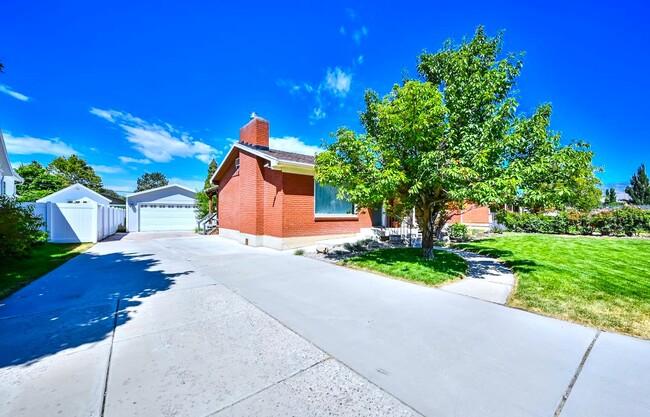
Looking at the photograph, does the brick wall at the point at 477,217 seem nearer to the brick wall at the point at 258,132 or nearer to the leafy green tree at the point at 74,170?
the brick wall at the point at 258,132

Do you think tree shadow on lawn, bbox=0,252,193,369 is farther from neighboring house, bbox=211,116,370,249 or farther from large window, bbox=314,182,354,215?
large window, bbox=314,182,354,215

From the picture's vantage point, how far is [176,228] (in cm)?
2392

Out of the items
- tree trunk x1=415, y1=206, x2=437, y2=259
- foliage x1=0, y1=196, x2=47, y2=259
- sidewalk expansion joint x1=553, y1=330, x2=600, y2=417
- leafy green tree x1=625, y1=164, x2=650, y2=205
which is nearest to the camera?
sidewalk expansion joint x1=553, y1=330, x2=600, y2=417

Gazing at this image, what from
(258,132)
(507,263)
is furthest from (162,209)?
(507,263)

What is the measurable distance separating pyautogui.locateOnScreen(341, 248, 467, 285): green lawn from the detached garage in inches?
808

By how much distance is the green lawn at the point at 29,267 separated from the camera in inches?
230

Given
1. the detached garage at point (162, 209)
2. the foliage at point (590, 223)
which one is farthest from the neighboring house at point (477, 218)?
the detached garage at point (162, 209)

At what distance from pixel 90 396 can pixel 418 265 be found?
7.13 meters

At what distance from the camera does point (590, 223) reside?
16828mm

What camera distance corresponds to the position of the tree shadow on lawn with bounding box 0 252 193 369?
3.35 metres

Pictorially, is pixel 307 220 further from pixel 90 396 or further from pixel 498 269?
pixel 90 396

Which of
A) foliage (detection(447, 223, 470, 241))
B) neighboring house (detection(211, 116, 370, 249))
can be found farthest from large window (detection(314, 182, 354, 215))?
foliage (detection(447, 223, 470, 241))

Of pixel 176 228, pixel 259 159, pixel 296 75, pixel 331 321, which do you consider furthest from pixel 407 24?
pixel 176 228

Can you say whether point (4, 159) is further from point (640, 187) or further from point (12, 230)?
point (640, 187)
